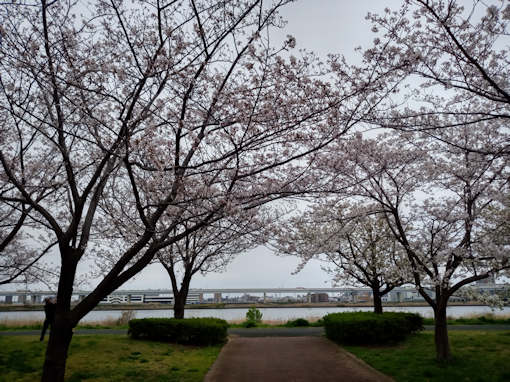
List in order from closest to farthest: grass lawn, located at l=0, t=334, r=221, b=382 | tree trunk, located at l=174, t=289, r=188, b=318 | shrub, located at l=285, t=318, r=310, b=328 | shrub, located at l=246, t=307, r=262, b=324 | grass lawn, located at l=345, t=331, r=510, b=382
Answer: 1. grass lawn, located at l=345, t=331, r=510, b=382
2. grass lawn, located at l=0, t=334, r=221, b=382
3. tree trunk, located at l=174, t=289, r=188, b=318
4. shrub, located at l=285, t=318, r=310, b=328
5. shrub, located at l=246, t=307, r=262, b=324

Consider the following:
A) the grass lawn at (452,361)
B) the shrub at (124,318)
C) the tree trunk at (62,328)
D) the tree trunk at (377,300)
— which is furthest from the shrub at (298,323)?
the tree trunk at (62,328)

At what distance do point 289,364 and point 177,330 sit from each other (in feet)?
14.1

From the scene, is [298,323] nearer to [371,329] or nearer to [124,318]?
[371,329]

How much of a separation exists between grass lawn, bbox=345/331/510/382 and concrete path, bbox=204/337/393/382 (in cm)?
48

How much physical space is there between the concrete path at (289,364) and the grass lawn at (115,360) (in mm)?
505

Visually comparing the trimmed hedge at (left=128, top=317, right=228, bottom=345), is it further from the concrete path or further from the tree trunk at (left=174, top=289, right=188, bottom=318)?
the tree trunk at (left=174, top=289, right=188, bottom=318)

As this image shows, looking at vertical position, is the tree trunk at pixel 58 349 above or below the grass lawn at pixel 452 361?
above

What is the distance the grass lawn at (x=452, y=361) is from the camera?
23.3 ft

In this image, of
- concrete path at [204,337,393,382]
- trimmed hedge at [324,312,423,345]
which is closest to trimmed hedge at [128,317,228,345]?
concrete path at [204,337,393,382]

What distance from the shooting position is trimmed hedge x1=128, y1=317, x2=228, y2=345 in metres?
11.7

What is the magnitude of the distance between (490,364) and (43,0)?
10486mm

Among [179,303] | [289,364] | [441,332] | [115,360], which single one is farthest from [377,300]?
[115,360]

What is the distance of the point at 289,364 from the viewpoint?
8922 mm

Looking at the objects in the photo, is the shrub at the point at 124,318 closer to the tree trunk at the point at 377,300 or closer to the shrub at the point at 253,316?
the shrub at the point at 253,316
